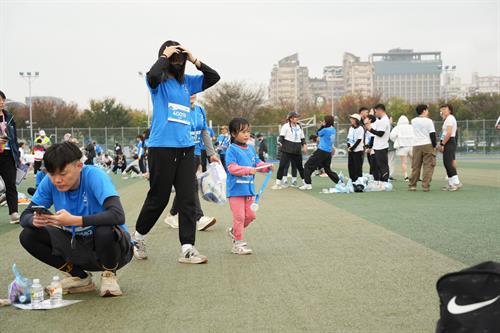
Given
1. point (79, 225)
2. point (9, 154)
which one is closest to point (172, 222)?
point (9, 154)

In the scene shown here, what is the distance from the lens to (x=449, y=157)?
545 inches

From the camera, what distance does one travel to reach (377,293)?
4738mm

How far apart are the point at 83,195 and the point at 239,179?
2.42 metres

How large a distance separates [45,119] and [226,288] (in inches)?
3095

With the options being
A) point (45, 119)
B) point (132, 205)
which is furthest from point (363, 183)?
point (45, 119)

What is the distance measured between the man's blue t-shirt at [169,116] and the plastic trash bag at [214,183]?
4.70ft

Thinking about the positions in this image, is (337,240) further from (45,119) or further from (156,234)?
(45,119)

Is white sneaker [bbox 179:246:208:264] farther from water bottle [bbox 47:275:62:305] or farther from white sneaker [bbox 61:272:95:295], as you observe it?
water bottle [bbox 47:275:62:305]

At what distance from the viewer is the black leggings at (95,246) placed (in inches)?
183

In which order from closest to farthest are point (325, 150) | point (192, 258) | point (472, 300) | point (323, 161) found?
point (472, 300) → point (192, 258) → point (323, 161) → point (325, 150)

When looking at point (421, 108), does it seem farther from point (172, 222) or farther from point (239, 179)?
point (239, 179)

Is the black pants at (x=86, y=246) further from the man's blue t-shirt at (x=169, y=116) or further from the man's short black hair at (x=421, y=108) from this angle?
the man's short black hair at (x=421, y=108)

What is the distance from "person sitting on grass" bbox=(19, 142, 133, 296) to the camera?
4.51 metres

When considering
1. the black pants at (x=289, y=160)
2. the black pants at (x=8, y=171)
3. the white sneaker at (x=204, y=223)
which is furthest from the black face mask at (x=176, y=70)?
the black pants at (x=289, y=160)
